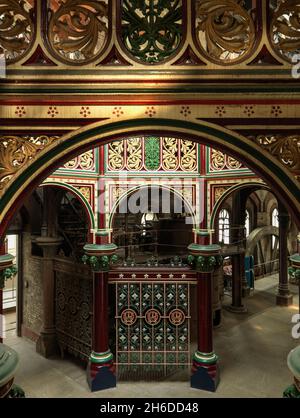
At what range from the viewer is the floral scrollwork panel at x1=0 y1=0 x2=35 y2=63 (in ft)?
6.10

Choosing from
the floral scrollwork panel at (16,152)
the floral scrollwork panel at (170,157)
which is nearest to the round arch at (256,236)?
the floral scrollwork panel at (170,157)

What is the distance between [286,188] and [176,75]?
0.87 m

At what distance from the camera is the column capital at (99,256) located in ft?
19.4

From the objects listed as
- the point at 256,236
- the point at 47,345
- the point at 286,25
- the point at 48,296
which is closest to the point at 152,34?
the point at 286,25

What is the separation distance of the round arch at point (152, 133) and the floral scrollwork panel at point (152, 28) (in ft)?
1.25

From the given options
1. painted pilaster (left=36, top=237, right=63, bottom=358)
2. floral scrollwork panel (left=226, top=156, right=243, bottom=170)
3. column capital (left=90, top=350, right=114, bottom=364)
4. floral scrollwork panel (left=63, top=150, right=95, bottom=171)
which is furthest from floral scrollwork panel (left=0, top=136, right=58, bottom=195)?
painted pilaster (left=36, top=237, right=63, bottom=358)

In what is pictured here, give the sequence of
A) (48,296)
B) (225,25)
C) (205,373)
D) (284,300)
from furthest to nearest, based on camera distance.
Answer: (284,300) → (48,296) → (205,373) → (225,25)

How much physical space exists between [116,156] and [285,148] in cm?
443

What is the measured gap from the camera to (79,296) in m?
6.79

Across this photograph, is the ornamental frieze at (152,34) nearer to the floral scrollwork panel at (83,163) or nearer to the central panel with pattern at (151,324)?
the floral scrollwork panel at (83,163)

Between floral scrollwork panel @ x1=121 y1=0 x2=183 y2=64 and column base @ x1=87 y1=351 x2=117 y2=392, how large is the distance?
5.35 metres

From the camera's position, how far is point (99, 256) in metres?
5.93

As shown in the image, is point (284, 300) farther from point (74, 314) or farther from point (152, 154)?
point (152, 154)

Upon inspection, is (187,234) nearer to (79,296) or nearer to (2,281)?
(79,296)
